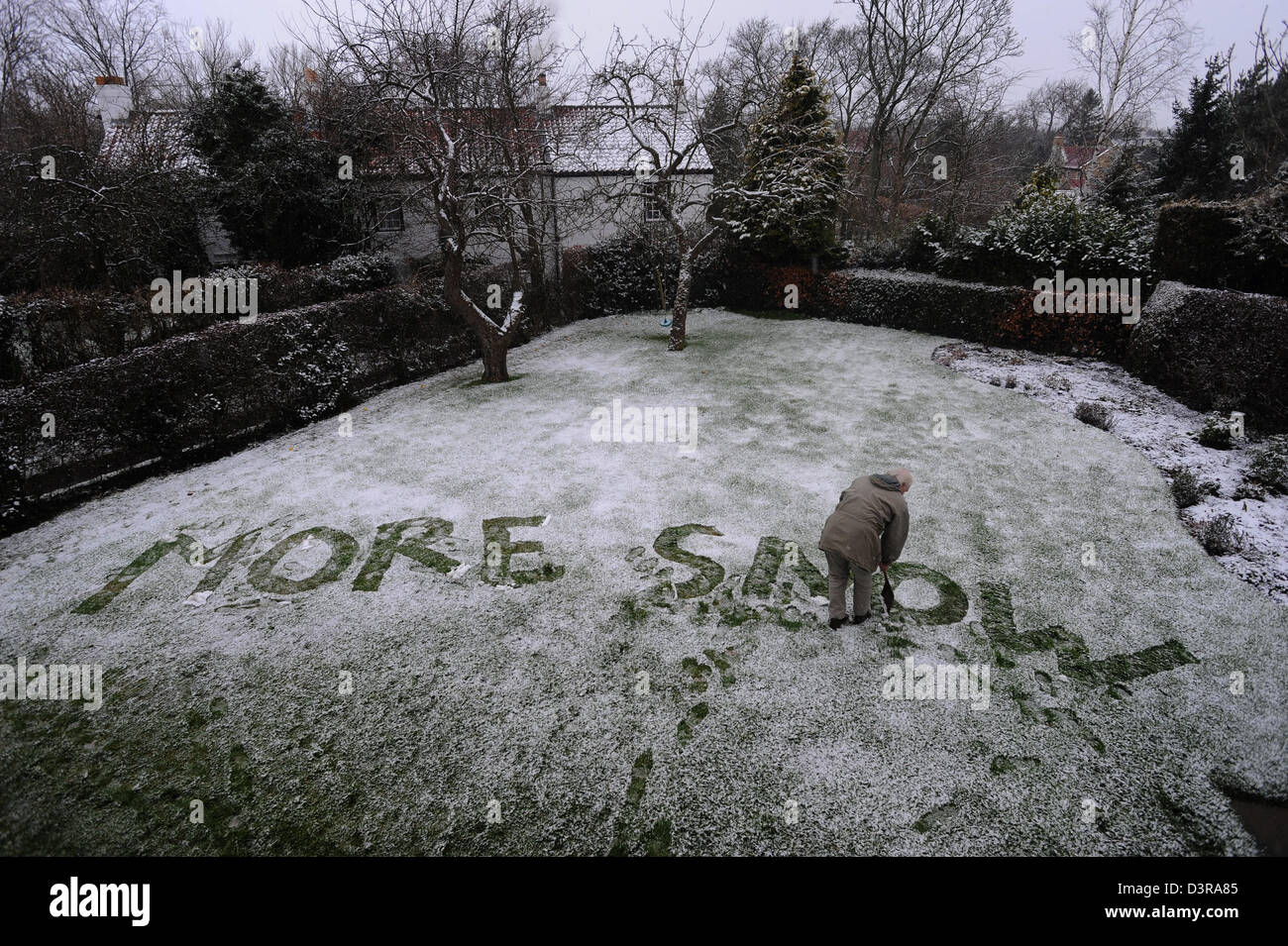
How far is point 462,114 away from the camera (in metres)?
15.1

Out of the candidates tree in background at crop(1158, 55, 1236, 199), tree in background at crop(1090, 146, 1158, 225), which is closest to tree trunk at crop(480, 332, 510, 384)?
tree in background at crop(1090, 146, 1158, 225)

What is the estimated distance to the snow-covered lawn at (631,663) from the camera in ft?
13.4

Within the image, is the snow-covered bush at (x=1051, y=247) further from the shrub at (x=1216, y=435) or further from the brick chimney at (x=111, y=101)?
the brick chimney at (x=111, y=101)

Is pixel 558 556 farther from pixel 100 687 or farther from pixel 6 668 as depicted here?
pixel 6 668

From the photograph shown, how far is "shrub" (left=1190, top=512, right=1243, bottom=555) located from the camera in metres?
6.74

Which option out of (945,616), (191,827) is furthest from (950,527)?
(191,827)

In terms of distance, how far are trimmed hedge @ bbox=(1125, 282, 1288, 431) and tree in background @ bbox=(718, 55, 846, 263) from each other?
31.4 ft

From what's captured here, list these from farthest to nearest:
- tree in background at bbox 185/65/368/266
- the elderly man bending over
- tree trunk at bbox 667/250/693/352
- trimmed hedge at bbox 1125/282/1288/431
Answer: tree in background at bbox 185/65/368/266
tree trunk at bbox 667/250/693/352
trimmed hedge at bbox 1125/282/1288/431
the elderly man bending over

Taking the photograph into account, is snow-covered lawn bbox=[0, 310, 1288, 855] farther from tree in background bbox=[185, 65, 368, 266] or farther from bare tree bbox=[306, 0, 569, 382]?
tree in background bbox=[185, 65, 368, 266]

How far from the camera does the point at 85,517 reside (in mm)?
8266

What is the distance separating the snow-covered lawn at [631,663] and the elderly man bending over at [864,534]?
0.46 meters

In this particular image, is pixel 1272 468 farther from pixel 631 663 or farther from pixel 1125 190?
pixel 1125 190

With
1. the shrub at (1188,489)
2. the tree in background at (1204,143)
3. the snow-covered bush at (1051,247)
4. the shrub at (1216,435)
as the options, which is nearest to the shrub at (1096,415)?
the shrub at (1216,435)
